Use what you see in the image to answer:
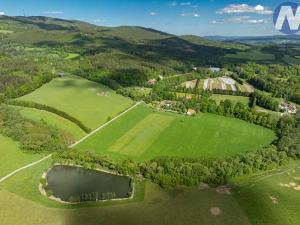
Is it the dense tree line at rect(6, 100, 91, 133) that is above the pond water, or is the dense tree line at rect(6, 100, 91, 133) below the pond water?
above

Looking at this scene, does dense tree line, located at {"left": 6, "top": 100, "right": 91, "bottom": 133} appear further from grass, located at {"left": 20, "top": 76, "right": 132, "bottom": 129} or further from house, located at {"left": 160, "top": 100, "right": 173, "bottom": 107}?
house, located at {"left": 160, "top": 100, "right": 173, "bottom": 107}

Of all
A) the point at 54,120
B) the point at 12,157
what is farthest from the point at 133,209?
the point at 54,120

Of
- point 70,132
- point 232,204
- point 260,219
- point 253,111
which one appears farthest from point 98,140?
point 253,111

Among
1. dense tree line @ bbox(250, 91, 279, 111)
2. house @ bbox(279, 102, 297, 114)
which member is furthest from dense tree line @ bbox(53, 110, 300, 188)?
house @ bbox(279, 102, 297, 114)

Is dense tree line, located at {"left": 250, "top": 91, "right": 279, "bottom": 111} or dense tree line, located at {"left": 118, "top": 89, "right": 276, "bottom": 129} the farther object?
dense tree line, located at {"left": 250, "top": 91, "right": 279, "bottom": 111}

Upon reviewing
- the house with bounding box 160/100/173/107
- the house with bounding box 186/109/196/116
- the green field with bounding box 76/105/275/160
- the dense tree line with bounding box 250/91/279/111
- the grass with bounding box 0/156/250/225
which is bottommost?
the grass with bounding box 0/156/250/225

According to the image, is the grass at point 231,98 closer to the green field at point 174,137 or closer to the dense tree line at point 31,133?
the green field at point 174,137

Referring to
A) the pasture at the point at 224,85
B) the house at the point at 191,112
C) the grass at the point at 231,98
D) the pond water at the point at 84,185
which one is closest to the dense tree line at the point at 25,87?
the pond water at the point at 84,185
